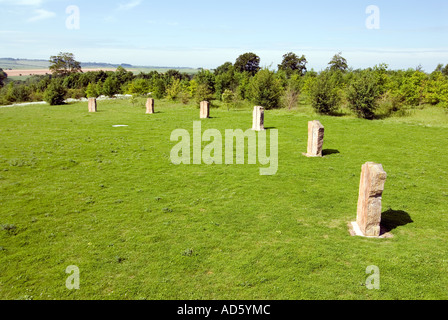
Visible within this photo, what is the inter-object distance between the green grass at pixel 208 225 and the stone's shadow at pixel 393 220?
3.2 inches

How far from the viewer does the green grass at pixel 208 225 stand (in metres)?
7.52

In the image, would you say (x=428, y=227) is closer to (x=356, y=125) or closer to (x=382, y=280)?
(x=382, y=280)

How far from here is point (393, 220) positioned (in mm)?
11180

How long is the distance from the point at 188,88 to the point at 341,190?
48.5 m

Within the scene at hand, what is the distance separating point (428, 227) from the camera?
34.8ft

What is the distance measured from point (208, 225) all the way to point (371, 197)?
18.3 ft

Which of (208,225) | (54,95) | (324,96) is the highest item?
(54,95)

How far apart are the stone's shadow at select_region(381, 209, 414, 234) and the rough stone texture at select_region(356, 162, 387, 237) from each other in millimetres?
724

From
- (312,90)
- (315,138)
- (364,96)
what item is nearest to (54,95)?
(312,90)

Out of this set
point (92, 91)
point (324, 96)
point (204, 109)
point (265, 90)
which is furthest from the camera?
point (92, 91)

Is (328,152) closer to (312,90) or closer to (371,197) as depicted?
(371,197)

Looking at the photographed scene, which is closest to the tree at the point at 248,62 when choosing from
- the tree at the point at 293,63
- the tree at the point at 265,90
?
the tree at the point at 293,63

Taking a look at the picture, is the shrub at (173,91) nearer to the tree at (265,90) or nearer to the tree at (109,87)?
the tree at (109,87)
